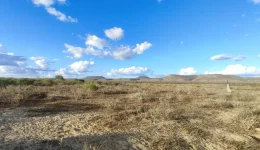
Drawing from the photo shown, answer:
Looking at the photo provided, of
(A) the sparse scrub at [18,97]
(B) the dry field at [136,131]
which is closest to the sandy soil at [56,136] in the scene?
(B) the dry field at [136,131]

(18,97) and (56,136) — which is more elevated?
(18,97)

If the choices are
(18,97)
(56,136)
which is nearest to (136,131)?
(56,136)

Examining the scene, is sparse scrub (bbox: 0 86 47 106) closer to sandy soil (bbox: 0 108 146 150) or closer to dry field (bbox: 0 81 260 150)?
dry field (bbox: 0 81 260 150)

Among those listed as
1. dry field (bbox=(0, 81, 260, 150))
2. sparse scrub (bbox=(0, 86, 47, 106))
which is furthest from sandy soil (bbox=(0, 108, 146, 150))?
sparse scrub (bbox=(0, 86, 47, 106))

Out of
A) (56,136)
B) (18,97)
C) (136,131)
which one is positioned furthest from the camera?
(18,97)

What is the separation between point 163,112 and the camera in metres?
9.45

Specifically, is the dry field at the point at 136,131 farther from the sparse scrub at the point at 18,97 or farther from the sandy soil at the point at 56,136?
the sparse scrub at the point at 18,97

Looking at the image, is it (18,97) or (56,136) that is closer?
(56,136)

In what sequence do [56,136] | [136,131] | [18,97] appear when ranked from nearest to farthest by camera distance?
[56,136] → [136,131] → [18,97]

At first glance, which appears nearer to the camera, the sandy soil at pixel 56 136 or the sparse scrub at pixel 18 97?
the sandy soil at pixel 56 136

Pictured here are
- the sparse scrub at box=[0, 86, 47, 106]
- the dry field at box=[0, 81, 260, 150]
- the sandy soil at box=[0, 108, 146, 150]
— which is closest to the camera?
the sandy soil at box=[0, 108, 146, 150]

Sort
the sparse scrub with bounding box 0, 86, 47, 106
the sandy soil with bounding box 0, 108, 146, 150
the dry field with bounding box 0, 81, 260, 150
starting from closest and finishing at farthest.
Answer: the sandy soil with bounding box 0, 108, 146, 150
the dry field with bounding box 0, 81, 260, 150
the sparse scrub with bounding box 0, 86, 47, 106

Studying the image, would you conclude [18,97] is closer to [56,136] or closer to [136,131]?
[56,136]

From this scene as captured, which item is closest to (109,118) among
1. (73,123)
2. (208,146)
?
(73,123)
